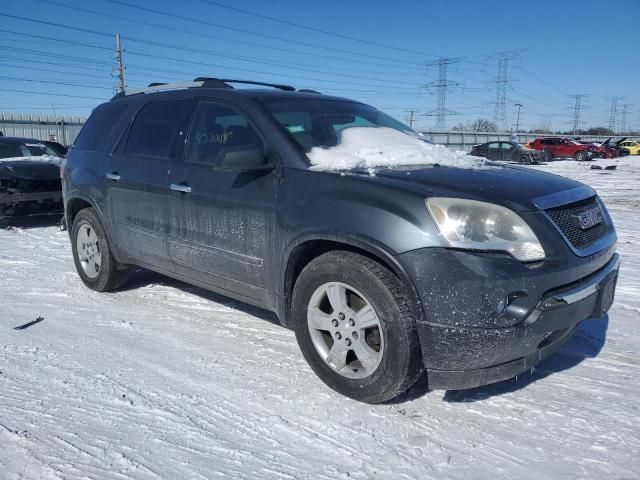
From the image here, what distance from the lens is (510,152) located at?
2919cm

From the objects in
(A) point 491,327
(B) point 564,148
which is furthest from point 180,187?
(B) point 564,148

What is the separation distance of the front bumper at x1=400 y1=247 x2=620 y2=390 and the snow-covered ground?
0.35 metres

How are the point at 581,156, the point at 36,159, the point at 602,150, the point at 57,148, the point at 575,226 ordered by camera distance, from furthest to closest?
the point at 602,150 → the point at 581,156 → the point at 57,148 → the point at 36,159 → the point at 575,226

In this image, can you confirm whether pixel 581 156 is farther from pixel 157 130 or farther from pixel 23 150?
pixel 157 130

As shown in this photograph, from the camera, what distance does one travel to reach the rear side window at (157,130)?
4.05 meters

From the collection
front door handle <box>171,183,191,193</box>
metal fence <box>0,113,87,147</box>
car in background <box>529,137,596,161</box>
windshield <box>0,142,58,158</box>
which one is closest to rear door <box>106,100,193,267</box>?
front door handle <box>171,183,191,193</box>

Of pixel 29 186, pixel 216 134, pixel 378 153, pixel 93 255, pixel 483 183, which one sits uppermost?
pixel 216 134

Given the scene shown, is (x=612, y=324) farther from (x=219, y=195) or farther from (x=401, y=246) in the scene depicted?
(x=219, y=195)

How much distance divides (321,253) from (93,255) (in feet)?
9.56

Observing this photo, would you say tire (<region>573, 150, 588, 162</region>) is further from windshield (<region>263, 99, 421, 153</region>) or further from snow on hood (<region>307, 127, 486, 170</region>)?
snow on hood (<region>307, 127, 486, 170</region>)

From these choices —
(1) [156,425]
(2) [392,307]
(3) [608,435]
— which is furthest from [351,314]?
(3) [608,435]

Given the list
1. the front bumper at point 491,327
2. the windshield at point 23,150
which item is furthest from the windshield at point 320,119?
the windshield at point 23,150

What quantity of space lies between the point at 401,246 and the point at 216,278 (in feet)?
5.34

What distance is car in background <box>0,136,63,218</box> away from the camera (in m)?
7.85
